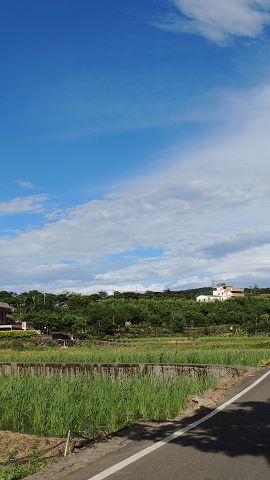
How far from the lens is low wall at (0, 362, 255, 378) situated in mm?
18781

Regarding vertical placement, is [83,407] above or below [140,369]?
above

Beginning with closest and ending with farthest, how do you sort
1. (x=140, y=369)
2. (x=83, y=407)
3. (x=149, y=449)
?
(x=149, y=449), (x=83, y=407), (x=140, y=369)

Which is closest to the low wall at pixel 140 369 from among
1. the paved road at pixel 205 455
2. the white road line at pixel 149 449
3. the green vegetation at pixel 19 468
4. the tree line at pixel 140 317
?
the white road line at pixel 149 449

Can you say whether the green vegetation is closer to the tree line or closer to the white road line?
the white road line

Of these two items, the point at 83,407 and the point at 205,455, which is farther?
the point at 83,407

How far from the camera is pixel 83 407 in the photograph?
10172 millimetres

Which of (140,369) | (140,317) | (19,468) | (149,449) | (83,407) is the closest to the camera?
(19,468)

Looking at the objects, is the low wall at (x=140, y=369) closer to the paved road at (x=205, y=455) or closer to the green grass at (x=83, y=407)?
the green grass at (x=83, y=407)

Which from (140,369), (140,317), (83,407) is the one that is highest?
(140,317)

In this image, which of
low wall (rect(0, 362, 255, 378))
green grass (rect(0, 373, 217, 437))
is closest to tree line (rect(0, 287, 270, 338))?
low wall (rect(0, 362, 255, 378))

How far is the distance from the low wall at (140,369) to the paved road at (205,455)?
9527mm

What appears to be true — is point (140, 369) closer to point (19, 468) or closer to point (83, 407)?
point (83, 407)

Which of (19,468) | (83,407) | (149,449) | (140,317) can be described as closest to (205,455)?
(149,449)

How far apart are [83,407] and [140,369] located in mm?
10577
